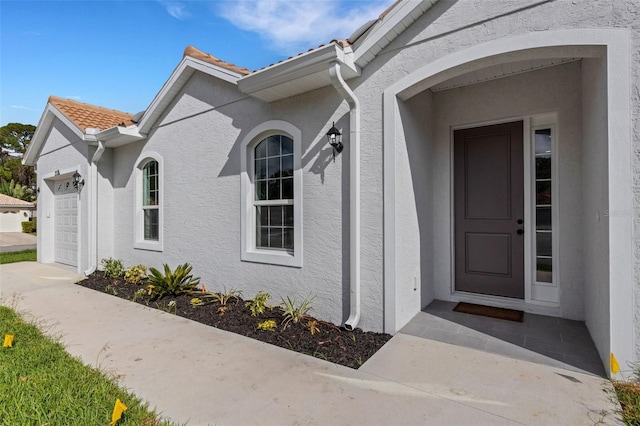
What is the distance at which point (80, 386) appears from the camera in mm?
2828

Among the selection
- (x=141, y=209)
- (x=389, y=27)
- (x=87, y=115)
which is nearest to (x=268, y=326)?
(x=389, y=27)

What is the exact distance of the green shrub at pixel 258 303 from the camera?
4.85 m

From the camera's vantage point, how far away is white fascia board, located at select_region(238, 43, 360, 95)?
391 cm

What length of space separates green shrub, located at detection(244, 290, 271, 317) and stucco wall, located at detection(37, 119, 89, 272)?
5936 mm

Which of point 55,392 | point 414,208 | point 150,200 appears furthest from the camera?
point 150,200

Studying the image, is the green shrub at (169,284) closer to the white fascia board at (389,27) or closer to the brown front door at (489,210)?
the white fascia board at (389,27)

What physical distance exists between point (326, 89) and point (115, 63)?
5.74 meters

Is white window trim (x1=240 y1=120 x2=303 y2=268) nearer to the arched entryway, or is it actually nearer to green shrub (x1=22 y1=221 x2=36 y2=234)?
the arched entryway

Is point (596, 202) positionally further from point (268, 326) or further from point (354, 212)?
point (268, 326)

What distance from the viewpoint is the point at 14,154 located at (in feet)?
125

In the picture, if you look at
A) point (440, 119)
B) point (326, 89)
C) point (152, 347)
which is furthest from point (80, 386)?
point (440, 119)

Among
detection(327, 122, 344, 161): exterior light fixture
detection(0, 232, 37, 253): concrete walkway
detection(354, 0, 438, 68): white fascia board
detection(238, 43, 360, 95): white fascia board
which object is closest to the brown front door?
detection(354, 0, 438, 68): white fascia board

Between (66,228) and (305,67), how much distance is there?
9.72 m

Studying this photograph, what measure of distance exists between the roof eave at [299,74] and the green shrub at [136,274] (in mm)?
5130
